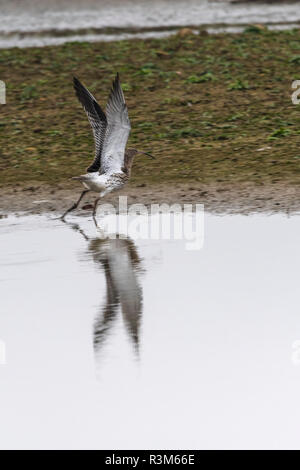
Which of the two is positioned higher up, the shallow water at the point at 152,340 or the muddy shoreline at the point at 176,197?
the muddy shoreline at the point at 176,197

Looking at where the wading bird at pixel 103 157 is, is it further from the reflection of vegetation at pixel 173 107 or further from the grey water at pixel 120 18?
the grey water at pixel 120 18

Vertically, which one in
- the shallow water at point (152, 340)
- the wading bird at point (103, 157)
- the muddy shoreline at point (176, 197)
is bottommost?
the shallow water at point (152, 340)

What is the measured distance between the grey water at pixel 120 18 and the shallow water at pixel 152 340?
1230cm

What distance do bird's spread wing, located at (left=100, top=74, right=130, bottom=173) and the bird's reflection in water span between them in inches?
29.4

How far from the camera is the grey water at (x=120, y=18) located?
23703mm

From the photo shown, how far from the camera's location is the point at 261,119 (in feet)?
50.5

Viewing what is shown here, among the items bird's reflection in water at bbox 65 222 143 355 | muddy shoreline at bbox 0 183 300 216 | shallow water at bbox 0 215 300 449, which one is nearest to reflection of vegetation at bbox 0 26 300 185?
muddy shoreline at bbox 0 183 300 216

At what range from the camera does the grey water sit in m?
23.7

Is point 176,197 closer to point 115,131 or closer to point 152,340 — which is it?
point 115,131

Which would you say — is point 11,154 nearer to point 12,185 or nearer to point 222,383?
point 12,185

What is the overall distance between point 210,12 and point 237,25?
8.28 ft

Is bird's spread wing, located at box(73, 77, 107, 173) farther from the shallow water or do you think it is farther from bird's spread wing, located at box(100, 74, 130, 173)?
the shallow water

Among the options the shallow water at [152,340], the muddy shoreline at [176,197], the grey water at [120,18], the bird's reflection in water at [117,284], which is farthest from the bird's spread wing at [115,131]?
the grey water at [120,18]
